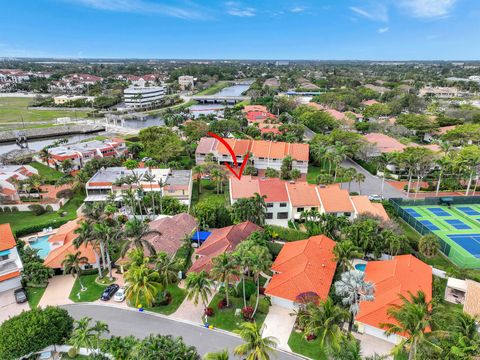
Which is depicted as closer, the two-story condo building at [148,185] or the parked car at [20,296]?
the parked car at [20,296]

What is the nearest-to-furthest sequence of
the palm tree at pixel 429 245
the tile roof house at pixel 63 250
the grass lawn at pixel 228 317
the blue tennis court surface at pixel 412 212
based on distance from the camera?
the grass lawn at pixel 228 317 < the tile roof house at pixel 63 250 < the palm tree at pixel 429 245 < the blue tennis court surface at pixel 412 212

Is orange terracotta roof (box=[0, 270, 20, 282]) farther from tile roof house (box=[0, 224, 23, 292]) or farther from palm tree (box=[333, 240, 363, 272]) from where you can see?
palm tree (box=[333, 240, 363, 272])

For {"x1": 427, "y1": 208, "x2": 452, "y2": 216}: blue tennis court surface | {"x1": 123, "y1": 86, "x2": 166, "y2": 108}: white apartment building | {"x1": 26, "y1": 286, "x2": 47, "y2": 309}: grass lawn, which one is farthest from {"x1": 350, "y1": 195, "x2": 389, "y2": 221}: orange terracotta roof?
{"x1": 123, "y1": 86, "x2": 166, "y2": 108}: white apartment building

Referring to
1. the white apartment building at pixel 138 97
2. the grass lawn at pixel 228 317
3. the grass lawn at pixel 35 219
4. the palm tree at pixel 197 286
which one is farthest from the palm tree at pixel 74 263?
the white apartment building at pixel 138 97

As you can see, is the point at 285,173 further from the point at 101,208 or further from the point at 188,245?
the point at 101,208

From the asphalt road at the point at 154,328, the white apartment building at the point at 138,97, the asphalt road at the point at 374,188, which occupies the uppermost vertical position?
the white apartment building at the point at 138,97

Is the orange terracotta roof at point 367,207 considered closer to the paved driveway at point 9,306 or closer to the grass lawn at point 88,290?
the grass lawn at point 88,290

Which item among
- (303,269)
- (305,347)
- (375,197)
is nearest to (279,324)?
(305,347)

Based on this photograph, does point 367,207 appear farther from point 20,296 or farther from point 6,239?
point 6,239

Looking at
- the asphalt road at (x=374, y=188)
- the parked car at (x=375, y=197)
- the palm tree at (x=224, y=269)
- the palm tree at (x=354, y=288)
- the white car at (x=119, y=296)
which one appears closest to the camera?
the palm tree at (x=354, y=288)
